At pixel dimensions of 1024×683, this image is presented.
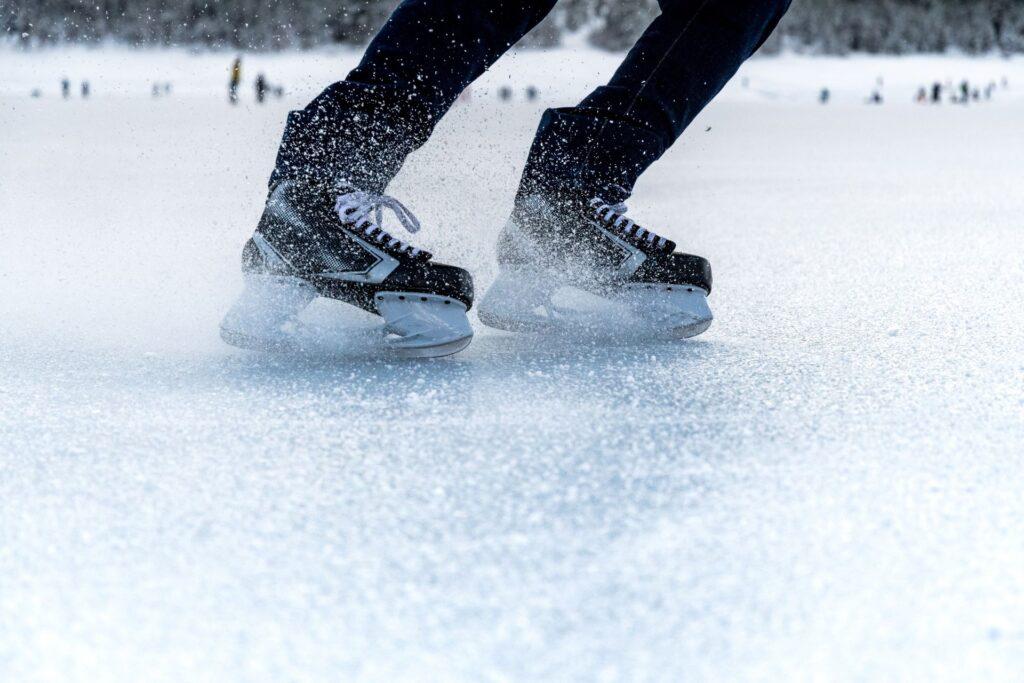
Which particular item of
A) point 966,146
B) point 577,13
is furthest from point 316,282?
point 577,13

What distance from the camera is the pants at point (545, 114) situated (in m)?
0.89

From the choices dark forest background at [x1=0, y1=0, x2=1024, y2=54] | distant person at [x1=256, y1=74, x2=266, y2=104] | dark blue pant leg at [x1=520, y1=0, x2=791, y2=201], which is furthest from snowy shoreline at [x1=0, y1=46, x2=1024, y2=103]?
dark blue pant leg at [x1=520, y1=0, x2=791, y2=201]

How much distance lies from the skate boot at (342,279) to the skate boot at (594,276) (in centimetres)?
9

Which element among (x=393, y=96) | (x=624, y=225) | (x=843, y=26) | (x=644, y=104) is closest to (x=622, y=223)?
(x=624, y=225)

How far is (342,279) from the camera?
865 millimetres

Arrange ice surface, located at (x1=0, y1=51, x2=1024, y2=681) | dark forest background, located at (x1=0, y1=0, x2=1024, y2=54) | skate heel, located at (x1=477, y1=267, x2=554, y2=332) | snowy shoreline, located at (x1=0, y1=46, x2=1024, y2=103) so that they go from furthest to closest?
dark forest background, located at (x1=0, y1=0, x2=1024, y2=54) → snowy shoreline, located at (x1=0, y1=46, x2=1024, y2=103) → skate heel, located at (x1=477, y1=267, x2=554, y2=332) → ice surface, located at (x1=0, y1=51, x2=1024, y2=681)

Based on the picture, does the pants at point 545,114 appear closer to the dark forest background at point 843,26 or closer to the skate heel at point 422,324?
the skate heel at point 422,324

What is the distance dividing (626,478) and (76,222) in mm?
1437

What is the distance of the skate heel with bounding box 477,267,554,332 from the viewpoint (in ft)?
3.09

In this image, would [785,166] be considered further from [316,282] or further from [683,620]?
[683,620]

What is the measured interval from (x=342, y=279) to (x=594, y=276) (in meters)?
0.22

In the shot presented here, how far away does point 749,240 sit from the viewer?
170cm

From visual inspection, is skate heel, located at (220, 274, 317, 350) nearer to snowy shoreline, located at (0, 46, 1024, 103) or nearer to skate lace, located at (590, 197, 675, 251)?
skate lace, located at (590, 197, 675, 251)

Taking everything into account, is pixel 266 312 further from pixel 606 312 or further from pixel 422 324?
pixel 606 312
